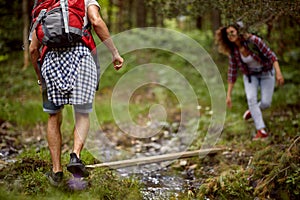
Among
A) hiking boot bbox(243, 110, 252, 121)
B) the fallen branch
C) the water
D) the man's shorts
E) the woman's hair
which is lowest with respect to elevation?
the water

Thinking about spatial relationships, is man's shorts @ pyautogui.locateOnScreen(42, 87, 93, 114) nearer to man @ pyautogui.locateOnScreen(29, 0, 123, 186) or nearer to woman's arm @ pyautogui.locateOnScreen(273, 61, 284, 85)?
man @ pyautogui.locateOnScreen(29, 0, 123, 186)

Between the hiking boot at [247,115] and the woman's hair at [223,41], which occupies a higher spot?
the woman's hair at [223,41]

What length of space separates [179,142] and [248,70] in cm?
192

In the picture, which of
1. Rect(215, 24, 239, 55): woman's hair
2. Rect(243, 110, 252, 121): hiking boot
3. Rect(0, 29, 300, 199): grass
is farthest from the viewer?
Rect(243, 110, 252, 121): hiking boot

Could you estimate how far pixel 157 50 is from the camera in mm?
16656

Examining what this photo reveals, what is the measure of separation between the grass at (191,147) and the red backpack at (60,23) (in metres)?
1.49

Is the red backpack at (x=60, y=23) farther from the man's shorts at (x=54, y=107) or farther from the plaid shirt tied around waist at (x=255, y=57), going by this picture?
the plaid shirt tied around waist at (x=255, y=57)

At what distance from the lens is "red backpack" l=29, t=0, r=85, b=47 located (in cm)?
401

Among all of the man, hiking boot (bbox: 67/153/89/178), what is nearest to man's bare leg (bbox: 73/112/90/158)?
the man

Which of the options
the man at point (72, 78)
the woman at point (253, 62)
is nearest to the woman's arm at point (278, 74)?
the woman at point (253, 62)

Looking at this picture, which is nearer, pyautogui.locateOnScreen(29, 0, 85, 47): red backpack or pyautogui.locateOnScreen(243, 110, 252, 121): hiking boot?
pyautogui.locateOnScreen(29, 0, 85, 47): red backpack

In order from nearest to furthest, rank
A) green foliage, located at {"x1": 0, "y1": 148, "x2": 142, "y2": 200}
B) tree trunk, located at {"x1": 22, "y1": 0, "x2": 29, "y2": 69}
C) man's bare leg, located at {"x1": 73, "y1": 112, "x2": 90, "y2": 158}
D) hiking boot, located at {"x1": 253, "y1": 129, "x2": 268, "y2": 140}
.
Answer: green foliage, located at {"x1": 0, "y1": 148, "x2": 142, "y2": 200} → man's bare leg, located at {"x1": 73, "y1": 112, "x2": 90, "y2": 158} → hiking boot, located at {"x1": 253, "y1": 129, "x2": 268, "y2": 140} → tree trunk, located at {"x1": 22, "y1": 0, "x2": 29, "y2": 69}

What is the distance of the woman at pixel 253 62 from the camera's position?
22.3 ft

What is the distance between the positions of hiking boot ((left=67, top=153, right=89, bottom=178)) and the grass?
195mm
